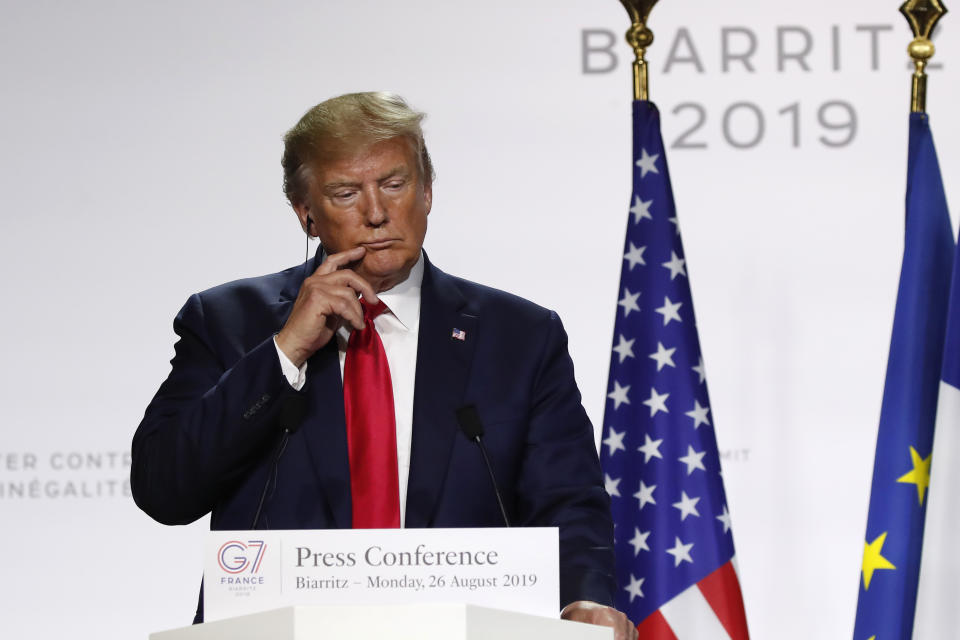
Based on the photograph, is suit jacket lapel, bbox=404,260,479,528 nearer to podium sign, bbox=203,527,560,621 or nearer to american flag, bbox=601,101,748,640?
podium sign, bbox=203,527,560,621

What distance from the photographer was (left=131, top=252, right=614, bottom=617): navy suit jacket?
205 cm

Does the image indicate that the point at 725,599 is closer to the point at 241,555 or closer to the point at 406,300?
the point at 406,300

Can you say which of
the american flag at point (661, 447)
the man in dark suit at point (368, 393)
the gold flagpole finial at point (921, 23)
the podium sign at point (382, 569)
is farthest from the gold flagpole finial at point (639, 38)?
the podium sign at point (382, 569)

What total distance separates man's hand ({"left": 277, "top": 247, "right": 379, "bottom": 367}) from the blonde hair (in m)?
0.26

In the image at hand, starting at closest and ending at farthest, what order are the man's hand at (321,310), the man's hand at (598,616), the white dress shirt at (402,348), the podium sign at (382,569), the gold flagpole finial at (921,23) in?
1. the podium sign at (382,569)
2. the man's hand at (598,616)
3. the man's hand at (321,310)
4. the white dress shirt at (402,348)
5. the gold flagpole finial at (921,23)

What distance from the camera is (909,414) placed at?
313 cm

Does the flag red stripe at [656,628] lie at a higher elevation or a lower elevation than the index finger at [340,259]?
lower

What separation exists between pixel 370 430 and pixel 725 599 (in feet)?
4.56

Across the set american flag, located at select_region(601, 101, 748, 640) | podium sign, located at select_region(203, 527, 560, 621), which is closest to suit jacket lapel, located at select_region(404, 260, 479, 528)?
podium sign, located at select_region(203, 527, 560, 621)

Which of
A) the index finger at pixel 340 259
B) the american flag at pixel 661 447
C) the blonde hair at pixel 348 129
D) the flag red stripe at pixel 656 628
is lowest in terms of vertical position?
the flag red stripe at pixel 656 628

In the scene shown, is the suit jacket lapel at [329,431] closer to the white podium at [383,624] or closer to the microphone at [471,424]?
the microphone at [471,424]

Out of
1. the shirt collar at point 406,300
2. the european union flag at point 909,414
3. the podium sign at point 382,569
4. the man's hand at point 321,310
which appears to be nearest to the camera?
the podium sign at point 382,569

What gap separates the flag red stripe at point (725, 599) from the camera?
10.4ft

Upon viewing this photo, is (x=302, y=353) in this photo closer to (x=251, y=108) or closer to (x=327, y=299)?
(x=327, y=299)
